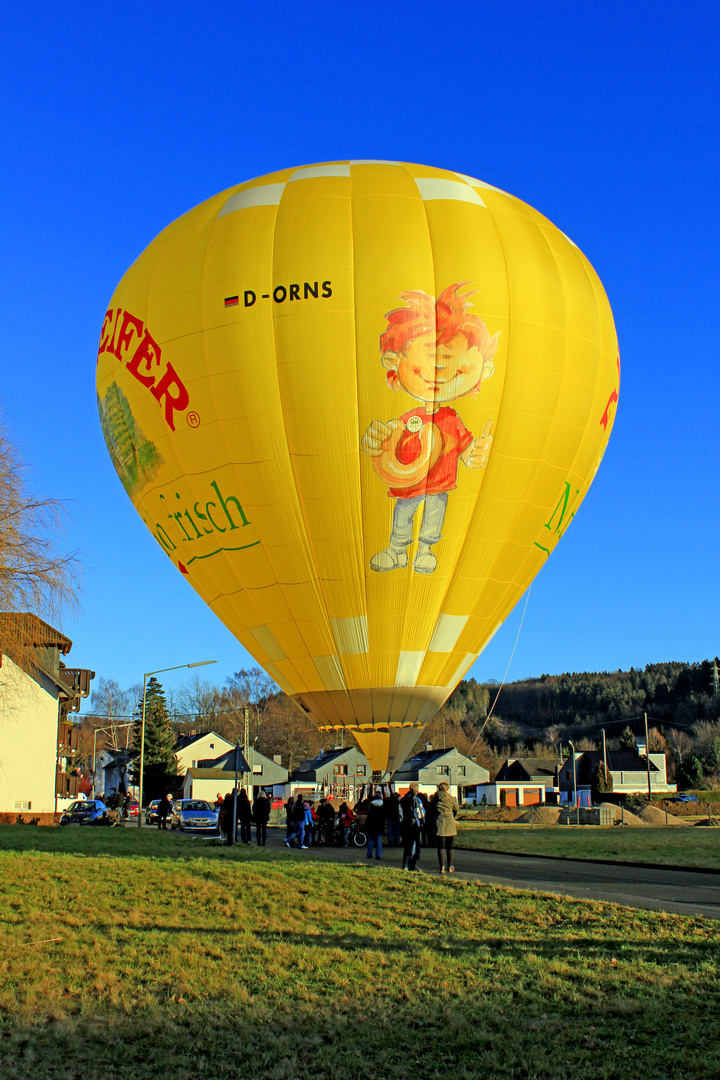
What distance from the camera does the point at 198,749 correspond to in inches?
4003

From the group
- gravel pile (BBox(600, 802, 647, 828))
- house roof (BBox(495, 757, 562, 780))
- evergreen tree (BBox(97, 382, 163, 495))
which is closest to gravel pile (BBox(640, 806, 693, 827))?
gravel pile (BBox(600, 802, 647, 828))

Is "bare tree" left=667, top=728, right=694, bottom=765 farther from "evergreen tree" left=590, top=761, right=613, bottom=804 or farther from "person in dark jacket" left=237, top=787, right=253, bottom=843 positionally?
"person in dark jacket" left=237, top=787, right=253, bottom=843

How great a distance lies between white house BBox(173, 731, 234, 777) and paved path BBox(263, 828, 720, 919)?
82024 millimetres

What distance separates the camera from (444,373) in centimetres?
1780

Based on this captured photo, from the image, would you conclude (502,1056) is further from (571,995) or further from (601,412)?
(601,412)

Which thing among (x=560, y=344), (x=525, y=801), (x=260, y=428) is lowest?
(x=525, y=801)

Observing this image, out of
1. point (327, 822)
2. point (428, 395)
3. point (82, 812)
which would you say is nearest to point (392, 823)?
point (327, 822)

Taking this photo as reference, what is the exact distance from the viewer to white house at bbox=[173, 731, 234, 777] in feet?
327

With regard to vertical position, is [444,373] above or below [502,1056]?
above

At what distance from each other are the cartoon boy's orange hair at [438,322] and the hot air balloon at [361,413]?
4cm

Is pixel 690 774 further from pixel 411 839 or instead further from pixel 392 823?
pixel 411 839

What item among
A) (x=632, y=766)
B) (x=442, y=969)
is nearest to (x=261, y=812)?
(x=442, y=969)

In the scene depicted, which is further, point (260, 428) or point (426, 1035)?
point (260, 428)

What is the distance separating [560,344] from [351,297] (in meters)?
4.34
